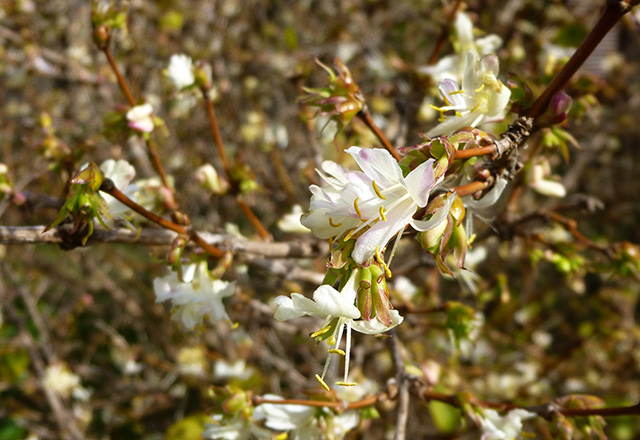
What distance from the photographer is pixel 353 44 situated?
3.10 metres

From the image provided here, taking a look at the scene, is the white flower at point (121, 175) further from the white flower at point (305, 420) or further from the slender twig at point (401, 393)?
the slender twig at point (401, 393)

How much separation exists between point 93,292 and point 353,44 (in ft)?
7.87

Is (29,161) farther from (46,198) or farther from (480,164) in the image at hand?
(480,164)

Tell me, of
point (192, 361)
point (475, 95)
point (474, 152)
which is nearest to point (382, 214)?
point (474, 152)

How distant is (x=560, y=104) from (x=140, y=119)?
0.78m

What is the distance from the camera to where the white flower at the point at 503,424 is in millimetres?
855

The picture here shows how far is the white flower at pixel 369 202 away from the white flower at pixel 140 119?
0.57 meters

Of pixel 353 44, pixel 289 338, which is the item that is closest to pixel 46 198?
pixel 289 338

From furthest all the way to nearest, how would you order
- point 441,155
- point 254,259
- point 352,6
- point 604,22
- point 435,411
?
point 352,6
point 435,411
point 254,259
point 604,22
point 441,155

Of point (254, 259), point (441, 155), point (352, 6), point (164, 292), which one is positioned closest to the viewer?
point (441, 155)

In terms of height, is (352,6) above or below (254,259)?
above

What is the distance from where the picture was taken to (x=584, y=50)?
64cm

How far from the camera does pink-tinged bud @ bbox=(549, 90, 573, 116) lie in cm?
67

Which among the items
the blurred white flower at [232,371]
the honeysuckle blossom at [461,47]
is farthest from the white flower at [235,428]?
the blurred white flower at [232,371]
